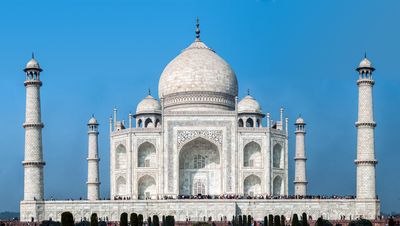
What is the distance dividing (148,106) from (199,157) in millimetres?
3062

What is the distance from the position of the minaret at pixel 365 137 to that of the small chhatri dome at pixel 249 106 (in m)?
5.20

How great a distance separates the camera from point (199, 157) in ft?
111

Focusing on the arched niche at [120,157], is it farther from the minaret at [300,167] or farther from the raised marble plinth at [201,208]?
the minaret at [300,167]

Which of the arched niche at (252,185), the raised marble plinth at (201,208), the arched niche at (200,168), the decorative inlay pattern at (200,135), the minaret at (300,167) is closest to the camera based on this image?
the raised marble plinth at (201,208)

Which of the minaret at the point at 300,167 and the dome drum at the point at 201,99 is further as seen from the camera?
the minaret at the point at 300,167

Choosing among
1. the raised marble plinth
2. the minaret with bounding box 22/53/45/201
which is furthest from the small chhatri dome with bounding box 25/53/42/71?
the raised marble plinth

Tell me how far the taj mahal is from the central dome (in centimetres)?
4

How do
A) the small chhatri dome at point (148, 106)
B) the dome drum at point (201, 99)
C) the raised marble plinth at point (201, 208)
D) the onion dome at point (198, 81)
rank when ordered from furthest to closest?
1. the onion dome at point (198, 81)
2. the dome drum at point (201, 99)
3. the small chhatri dome at point (148, 106)
4. the raised marble plinth at point (201, 208)

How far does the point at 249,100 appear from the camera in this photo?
34.5 m

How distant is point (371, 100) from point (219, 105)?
7236mm

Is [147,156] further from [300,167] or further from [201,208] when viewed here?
[300,167]

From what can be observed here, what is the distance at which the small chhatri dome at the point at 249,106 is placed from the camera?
3416 centimetres

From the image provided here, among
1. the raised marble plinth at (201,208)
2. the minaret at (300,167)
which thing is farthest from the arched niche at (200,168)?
the minaret at (300,167)

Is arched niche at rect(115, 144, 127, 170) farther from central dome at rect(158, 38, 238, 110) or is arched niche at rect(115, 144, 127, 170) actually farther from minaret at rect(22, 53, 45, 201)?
minaret at rect(22, 53, 45, 201)
